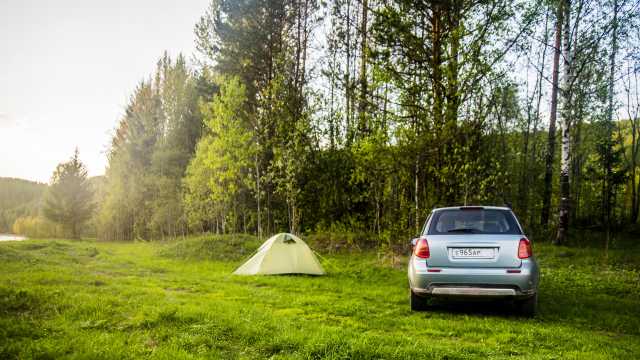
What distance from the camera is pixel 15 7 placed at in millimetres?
8992

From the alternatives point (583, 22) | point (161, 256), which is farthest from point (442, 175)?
point (161, 256)

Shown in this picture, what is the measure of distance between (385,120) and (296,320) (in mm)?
7611

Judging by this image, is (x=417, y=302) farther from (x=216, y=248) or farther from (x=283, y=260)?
(x=216, y=248)

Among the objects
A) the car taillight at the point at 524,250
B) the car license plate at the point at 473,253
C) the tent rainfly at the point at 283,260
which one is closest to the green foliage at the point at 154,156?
the tent rainfly at the point at 283,260

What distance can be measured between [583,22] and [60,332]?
1839cm

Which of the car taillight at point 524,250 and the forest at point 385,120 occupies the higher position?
the forest at point 385,120

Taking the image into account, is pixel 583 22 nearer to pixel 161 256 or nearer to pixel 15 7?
pixel 15 7

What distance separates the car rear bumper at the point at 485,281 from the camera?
6.64 meters

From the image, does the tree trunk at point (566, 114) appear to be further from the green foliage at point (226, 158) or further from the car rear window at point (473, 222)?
the green foliage at point (226, 158)

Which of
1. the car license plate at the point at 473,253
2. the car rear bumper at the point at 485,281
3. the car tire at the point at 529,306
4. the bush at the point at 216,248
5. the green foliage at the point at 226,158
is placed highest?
the green foliage at the point at 226,158

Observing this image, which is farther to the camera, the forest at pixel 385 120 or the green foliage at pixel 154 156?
the green foliage at pixel 154 156

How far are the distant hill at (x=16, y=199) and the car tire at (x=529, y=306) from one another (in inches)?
2237

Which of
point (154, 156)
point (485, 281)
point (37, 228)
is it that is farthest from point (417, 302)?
point (37, 228)

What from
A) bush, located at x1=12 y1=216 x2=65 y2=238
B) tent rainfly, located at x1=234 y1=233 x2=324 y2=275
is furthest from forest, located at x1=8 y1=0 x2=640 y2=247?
bush, located at x1=12 y1=216 x2=65 y2=238
